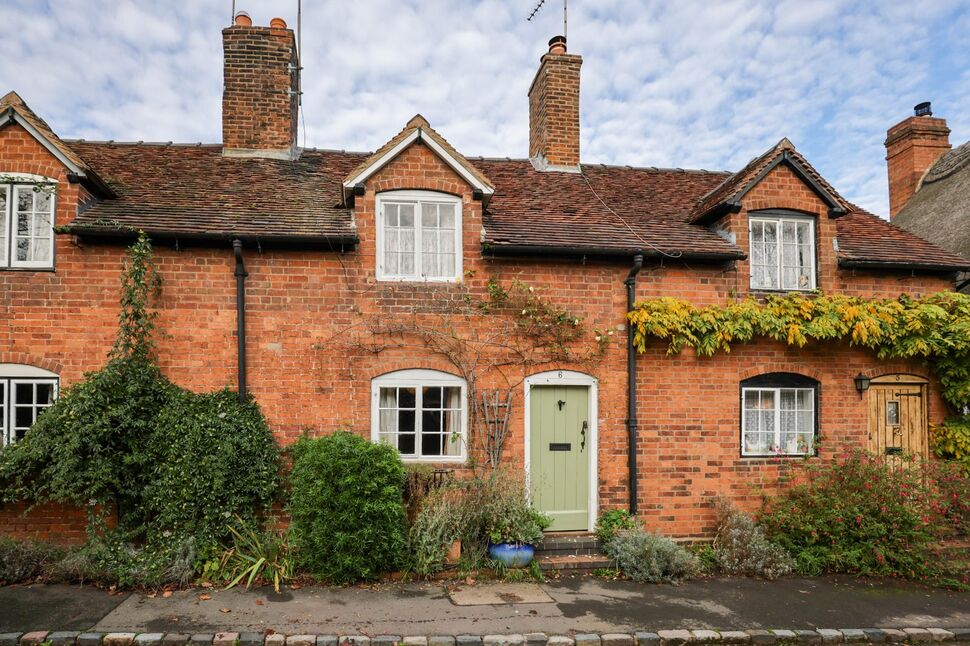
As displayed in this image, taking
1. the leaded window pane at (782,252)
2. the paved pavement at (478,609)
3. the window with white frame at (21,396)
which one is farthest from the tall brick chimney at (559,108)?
the window with white frame at (21,396)

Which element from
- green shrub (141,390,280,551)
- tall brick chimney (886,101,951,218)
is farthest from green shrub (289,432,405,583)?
tall brick chimney (886,101,951,218)

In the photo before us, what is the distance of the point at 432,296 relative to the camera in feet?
29.2

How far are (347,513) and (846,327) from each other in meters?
7.86

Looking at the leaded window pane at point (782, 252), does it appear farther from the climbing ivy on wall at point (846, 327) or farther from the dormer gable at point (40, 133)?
the dormer gable at point (40, 133)

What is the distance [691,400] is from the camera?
30.4ft

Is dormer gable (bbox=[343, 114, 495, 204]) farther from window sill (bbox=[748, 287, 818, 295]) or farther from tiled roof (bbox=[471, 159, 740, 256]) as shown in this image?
window sill (bbox=[748, 287, 818, 295])

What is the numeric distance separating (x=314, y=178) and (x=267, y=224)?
2266mm

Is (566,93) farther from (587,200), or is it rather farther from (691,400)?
(691,400)

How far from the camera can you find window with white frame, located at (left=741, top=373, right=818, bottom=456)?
9.49 meters

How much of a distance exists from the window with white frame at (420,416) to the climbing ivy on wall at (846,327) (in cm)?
307

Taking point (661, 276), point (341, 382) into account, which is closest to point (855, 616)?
point (661, 276)

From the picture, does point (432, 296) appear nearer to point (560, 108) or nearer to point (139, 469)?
point (139, 469)

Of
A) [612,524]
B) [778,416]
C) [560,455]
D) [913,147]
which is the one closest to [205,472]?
[560,455]

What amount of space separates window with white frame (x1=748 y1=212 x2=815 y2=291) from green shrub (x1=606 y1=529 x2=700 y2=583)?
4.72 m
